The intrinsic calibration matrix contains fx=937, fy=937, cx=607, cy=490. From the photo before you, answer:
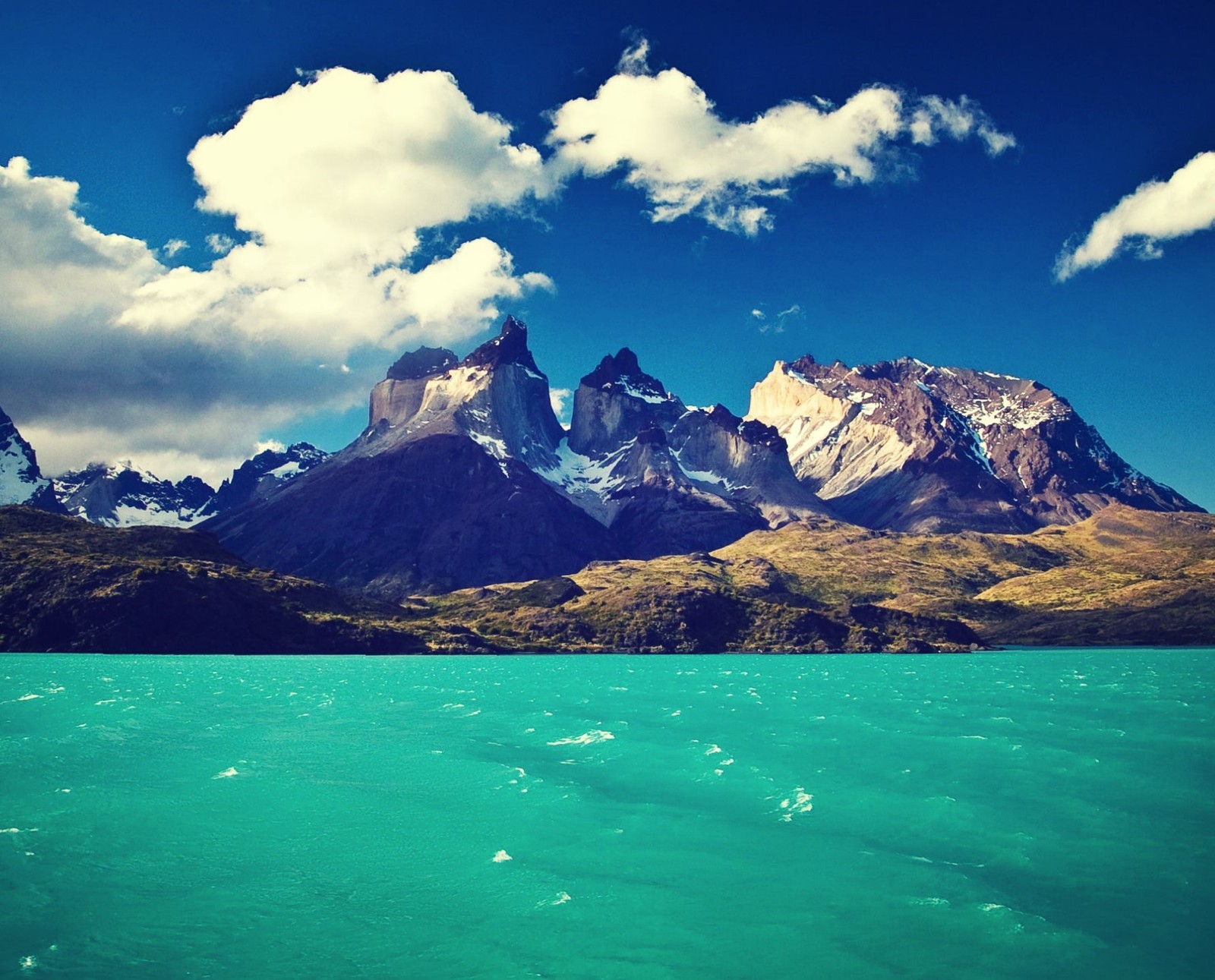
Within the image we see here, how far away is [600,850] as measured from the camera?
5012 cm

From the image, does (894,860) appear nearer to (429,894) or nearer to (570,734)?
(429,894)

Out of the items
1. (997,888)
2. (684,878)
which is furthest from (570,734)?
(997,888)

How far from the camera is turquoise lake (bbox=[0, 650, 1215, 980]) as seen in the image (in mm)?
36906

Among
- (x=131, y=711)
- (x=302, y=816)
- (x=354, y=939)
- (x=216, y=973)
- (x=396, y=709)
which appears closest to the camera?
(x=216, y=973)

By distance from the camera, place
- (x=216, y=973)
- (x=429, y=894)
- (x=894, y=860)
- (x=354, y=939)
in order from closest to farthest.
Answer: (x=216, y=973) → (x=354, y=939) → (x=429, y=894) → (x=894, y=860)

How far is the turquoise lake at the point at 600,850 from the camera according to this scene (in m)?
36.9

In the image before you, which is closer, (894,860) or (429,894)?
(429,894)

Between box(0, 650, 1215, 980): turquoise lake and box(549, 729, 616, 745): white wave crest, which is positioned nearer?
box(0, 650, 1215, 980): turquoise lake

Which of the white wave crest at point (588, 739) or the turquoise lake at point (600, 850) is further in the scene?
the white wave crest at point (588, 739)

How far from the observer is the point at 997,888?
4475cm

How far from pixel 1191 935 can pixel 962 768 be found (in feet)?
114

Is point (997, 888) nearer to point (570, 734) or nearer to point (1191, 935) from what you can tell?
point (1191, 935)

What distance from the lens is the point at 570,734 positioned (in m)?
90.3

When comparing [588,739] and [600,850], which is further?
[588,739]
